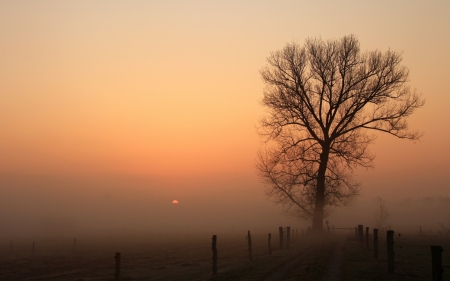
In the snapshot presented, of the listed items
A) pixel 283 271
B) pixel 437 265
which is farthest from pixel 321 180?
pixel 437 265

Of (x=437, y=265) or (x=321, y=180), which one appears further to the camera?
(x=321, y=180)

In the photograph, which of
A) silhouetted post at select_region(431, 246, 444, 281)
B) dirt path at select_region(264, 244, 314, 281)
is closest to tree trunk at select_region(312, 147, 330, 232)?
dirt path at select_region(264, 244, 314, 281)

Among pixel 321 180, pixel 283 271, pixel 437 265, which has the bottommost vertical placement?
pixel 283 271

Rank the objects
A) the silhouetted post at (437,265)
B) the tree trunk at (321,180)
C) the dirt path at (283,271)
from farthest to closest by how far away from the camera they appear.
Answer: the tree trunk at (321,180)
the dirt path at (283,271)
the silhouetted post at (437,265)

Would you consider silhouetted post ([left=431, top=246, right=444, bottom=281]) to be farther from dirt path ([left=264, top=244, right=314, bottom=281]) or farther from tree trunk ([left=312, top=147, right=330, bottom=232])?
tree trunk ([left=312, top=147, right=330, bottom=232])

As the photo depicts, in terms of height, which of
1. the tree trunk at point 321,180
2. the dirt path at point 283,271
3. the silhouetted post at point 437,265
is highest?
the tree trunk at point 321,180

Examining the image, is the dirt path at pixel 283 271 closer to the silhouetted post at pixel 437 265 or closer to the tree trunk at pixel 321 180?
the silhouetted post at pixel 437 265

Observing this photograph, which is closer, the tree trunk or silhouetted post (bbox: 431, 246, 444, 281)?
silhouetted post (bbox: 431, 246, 444, 281)

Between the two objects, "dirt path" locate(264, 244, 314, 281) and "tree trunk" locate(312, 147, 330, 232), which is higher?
"tree trunk" locate(312, 147, 330, 232)

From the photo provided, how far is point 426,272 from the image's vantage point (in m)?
18.1

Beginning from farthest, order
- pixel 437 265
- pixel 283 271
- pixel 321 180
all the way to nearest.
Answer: pixel 321 180
pixel 283 271
pixel 437 265

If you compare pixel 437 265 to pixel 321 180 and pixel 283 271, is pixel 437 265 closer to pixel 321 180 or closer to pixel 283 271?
pixel 283 271

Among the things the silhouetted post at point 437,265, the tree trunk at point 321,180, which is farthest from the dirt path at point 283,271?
the tree trunk at point 321,180

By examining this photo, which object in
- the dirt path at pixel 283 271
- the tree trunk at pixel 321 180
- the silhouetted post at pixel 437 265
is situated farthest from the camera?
the tree trunk at pixel 321 180
